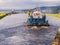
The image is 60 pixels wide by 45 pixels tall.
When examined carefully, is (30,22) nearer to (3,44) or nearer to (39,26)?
(39,26)

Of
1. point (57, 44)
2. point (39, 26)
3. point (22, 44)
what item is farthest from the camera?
point (39, 26)

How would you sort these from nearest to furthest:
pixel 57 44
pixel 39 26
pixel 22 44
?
pixel 57 44 → pixel 22 44 → pixel 39 26

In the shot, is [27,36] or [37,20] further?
[37,20]

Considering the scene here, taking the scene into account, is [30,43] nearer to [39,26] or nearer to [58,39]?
[58,39]

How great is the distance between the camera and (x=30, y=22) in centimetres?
3369

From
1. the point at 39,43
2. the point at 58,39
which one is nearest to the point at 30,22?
the point at 39,43

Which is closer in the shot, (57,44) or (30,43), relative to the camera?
(57,44)

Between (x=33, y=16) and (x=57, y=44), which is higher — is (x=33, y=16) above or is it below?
below

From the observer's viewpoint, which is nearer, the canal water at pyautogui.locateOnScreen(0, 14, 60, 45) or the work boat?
the canal water at pyautogui.locateOnScreen(0, 14, 60, 45)

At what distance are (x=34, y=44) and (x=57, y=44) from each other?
6.91 metres

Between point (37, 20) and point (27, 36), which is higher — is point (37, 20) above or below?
below

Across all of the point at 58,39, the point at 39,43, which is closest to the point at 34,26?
the point at 39,43

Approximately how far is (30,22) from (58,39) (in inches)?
898

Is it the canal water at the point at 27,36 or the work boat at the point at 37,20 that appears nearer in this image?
Answer: the canal water at the point at 27,36
